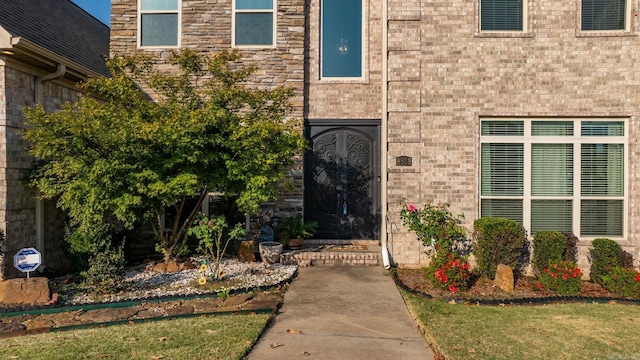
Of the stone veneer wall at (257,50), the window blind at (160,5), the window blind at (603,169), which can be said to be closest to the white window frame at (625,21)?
the window blind at (603,169)

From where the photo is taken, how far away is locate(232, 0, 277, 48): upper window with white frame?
8469 mm

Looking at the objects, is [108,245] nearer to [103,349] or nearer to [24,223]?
[24,223]

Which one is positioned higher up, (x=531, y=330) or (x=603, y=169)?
(x=603, y=169)

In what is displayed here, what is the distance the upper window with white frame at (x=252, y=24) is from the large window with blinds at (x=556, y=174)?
4.86 m

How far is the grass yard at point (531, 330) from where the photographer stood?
377cm

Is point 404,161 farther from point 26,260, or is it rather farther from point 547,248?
point 26,260

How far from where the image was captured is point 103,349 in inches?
147

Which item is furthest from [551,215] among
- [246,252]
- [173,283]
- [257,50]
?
[257,50]

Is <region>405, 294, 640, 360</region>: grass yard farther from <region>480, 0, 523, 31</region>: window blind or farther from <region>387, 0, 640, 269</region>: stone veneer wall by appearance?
<region>480, 0, 523, 31</region>: window blind

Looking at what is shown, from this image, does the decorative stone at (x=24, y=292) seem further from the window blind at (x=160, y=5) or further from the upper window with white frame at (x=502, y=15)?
the upper window with white frame at (x=502, y=15)

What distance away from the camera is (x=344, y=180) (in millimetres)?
8398

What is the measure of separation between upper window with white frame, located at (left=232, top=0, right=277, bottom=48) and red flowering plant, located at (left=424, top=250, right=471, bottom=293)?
18.8 feet

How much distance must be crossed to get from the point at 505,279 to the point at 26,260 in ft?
22.8

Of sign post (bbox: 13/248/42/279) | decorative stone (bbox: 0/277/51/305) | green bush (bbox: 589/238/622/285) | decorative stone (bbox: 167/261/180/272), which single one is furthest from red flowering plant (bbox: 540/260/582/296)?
sign post (bbox: 13/248/42/279)
